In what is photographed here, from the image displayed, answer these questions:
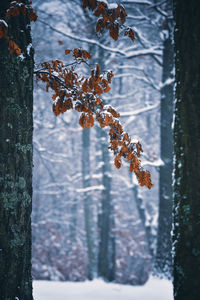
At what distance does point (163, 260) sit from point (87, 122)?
569 centimetres

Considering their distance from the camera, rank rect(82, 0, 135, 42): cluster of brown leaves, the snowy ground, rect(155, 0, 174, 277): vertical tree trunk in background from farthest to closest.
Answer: rect(155, 0, 174, 277): vertical tree trunk in background < the snowy ground < rect(82, 0, 135, 42): cluster of brown leaves

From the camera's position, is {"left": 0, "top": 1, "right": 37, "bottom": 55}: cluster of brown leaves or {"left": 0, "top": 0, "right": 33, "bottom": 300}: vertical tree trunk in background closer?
{"left": 0, "top": 1, "right": 37, "bottom": 55}: cluster of brown leaves

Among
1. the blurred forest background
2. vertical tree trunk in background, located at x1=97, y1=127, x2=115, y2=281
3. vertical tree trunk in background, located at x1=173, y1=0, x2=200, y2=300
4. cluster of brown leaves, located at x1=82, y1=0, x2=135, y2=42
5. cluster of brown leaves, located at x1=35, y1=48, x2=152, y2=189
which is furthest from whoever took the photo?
vertical tree trunk in background, located at x1=97, y1=127, x2=115, y2=281

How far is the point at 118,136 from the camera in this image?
3795mm

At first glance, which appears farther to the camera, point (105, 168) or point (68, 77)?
→ point (105, 168)

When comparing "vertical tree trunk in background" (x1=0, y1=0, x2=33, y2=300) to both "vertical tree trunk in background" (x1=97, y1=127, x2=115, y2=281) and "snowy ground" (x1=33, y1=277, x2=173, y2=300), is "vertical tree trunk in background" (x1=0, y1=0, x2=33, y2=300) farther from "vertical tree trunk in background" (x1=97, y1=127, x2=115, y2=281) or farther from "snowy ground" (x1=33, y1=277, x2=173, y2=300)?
"vertical tree trunk in background" (x1=97, y1=127, x2=115, y2=281)

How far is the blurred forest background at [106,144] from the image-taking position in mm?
8758

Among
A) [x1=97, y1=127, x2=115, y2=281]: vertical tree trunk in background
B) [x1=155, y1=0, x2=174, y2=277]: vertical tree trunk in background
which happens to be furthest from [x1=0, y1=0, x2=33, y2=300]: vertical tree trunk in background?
[x1=97, y1=127, x2=115, y2=281]: vertical tree trunk in background

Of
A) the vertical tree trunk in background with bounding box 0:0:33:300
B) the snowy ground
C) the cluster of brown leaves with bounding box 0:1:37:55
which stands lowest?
the snowy ground

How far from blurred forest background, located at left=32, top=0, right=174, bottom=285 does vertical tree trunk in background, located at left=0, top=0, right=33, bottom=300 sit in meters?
1.52

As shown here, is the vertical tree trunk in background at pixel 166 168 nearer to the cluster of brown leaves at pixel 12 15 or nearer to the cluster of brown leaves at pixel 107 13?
the cluster of brown leaves at pixel 107 13

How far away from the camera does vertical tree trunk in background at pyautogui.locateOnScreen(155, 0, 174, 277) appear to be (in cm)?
809

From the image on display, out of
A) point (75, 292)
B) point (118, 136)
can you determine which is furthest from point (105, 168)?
point (118, 136)

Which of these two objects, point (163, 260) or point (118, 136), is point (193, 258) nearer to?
point (118, 136)
